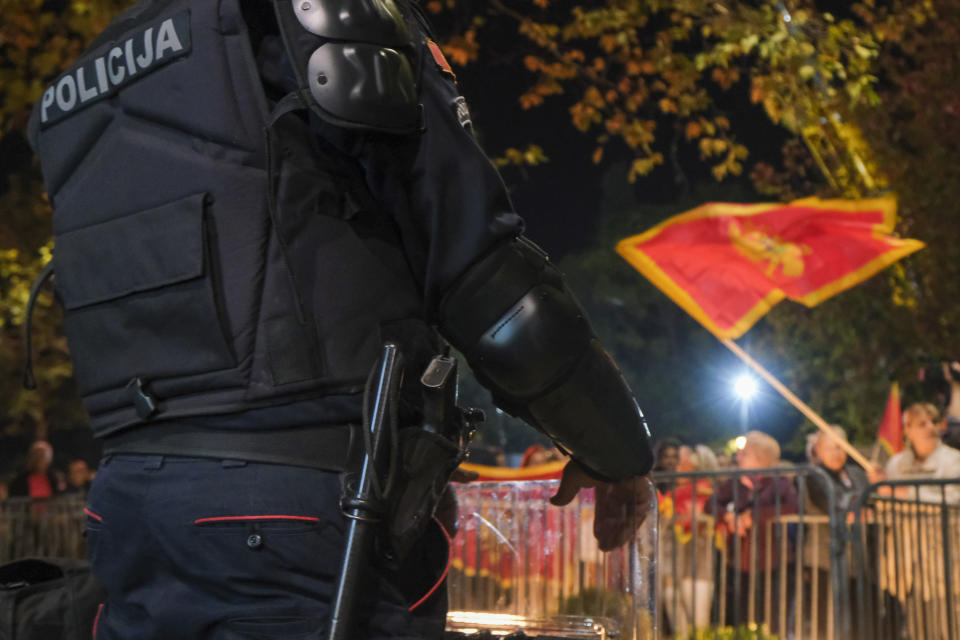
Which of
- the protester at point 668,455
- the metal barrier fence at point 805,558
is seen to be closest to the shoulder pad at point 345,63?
the metal barrier fence at point 805,558

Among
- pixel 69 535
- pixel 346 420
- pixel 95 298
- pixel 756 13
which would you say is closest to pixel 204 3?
pixel 95 298

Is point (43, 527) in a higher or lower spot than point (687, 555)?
higher

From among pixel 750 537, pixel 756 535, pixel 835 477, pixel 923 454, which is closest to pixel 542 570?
pixel 756 535

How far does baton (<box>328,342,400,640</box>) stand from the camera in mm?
1610

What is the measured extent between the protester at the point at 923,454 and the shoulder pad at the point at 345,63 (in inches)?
257

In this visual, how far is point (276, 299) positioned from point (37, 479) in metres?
11.4

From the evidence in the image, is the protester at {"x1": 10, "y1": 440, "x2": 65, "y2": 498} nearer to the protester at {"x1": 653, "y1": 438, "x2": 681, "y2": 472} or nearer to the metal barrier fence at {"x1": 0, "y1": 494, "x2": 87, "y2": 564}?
the metal barrier fence at {"x1": 0, "y1": 494, "x2": 87, "y2": 564}

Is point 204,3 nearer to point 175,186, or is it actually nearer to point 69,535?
point 175,186

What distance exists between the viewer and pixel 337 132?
1782 mm

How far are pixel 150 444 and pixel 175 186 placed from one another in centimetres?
43

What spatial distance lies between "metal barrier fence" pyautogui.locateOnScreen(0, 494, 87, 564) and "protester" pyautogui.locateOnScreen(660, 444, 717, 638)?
6.75 meters

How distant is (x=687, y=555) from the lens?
6738mm

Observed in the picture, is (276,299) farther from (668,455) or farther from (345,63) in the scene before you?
(668,455)

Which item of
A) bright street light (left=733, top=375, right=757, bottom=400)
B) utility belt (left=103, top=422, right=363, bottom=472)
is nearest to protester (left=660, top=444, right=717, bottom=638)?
utility belt (left=103, top=422, right=363, bottom=472)
